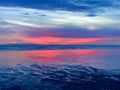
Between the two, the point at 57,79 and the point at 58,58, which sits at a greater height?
the point at 58,58

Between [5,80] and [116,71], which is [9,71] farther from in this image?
[116,71]

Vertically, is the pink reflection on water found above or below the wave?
above

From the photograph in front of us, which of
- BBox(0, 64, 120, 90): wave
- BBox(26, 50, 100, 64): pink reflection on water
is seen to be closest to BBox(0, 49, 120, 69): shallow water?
BBox(26, 50, 100, 64): pink reflection on water

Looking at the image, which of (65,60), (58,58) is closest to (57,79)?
(65,60)

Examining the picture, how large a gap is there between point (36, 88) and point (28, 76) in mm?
10269

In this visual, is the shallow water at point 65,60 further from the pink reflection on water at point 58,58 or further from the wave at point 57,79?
the wave at point 57,79

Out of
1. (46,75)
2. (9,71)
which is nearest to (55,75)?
(46,75)

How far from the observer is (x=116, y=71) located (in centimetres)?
6247

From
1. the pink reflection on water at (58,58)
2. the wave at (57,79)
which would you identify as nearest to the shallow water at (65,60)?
the pink reflection on water at (58,58)

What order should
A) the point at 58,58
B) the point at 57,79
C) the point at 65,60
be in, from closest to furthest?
the point at 57,79, the point at 65,60, the point at 58,58

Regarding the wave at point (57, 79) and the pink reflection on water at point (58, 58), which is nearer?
the wave at point (57, 79)

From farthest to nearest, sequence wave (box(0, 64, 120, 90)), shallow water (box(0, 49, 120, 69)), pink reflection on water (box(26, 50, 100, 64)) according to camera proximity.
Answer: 1. pink reflection on water (box(26, 50, 100, 64))
2. shallow water (box(0, 49, 120, 69))
3. wave (box(0, 64, 120, 90))

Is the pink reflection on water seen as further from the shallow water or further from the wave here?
the wave

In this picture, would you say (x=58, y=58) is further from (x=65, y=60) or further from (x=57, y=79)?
(x=57, y=79)
